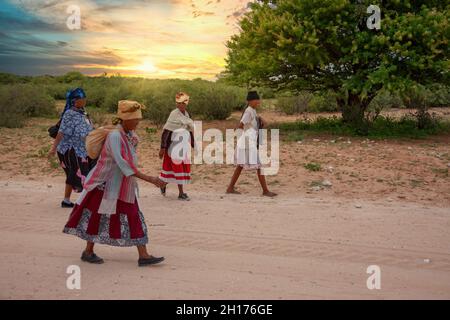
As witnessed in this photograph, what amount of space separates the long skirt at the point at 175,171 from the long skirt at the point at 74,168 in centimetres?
130

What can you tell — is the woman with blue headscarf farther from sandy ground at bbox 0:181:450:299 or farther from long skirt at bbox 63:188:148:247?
long skirt at bbox 63:188:148:247

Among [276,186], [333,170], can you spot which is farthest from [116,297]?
[333,170]

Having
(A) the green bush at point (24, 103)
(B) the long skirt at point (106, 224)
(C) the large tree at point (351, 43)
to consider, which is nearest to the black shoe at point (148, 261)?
(B) the long skirt at point (106, 224)

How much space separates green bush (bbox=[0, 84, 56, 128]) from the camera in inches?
763

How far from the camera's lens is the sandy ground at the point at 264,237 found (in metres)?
4.67

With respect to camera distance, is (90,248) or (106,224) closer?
(106,224)

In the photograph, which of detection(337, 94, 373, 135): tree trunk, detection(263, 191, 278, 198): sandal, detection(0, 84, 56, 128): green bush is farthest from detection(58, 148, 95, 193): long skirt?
detection(0, 84, 56, 128): green bush

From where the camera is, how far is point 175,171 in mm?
8492

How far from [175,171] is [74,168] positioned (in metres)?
1.65

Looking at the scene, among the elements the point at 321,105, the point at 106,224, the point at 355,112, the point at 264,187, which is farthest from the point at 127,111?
the point at 321,105

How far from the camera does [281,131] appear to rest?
16.2m

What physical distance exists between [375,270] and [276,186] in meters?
4.36

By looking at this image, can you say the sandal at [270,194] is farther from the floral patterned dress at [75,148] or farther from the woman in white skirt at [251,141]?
the floral patterned dress at [75,148]

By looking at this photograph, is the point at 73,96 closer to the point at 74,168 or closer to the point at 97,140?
the point at 74,168
